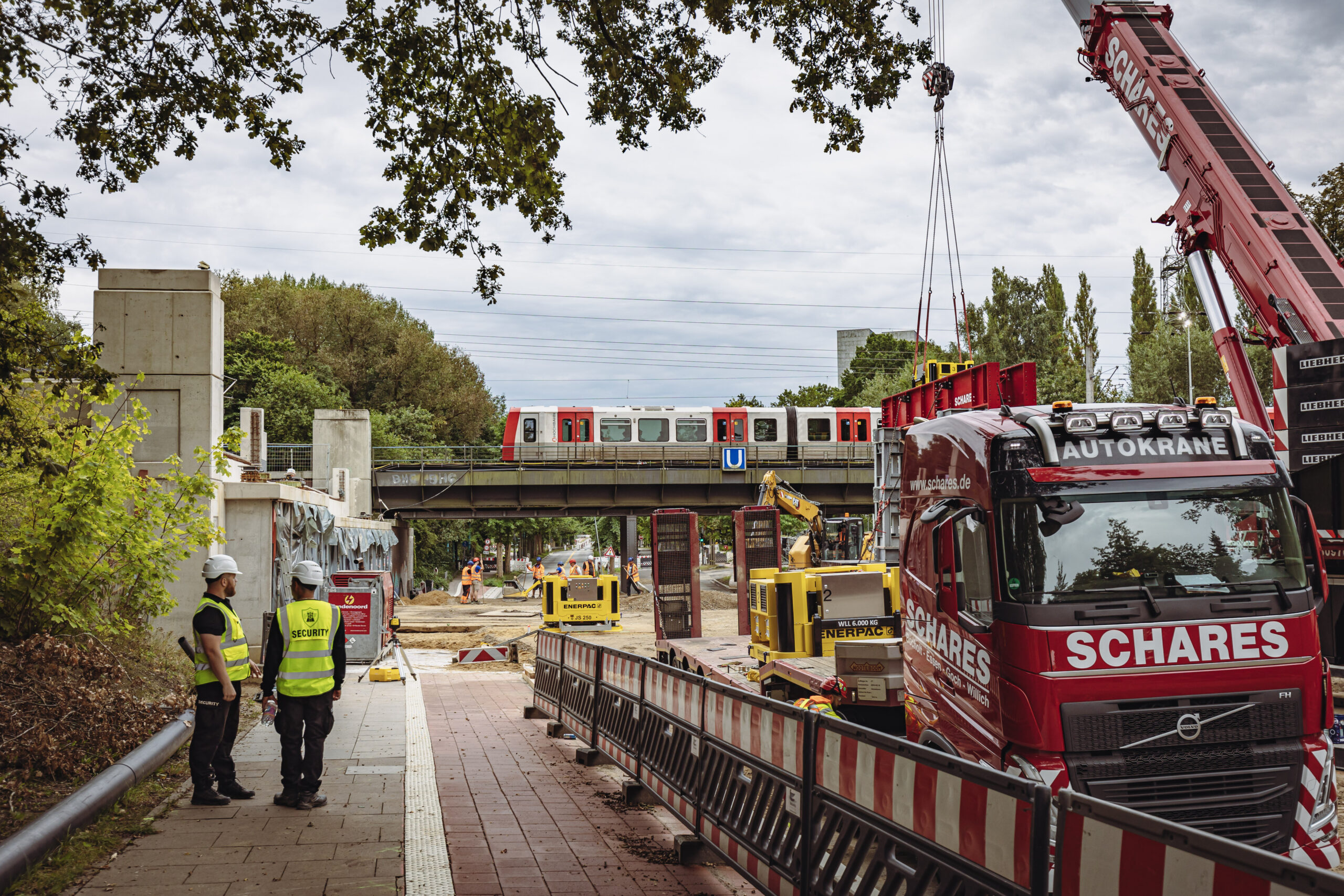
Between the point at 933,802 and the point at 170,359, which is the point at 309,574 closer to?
the point at 933,802

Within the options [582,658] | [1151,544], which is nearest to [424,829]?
[582,658]

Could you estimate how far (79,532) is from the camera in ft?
33.3

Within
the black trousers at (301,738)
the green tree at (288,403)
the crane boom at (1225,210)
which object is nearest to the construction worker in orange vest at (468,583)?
the green tree at (288,403)

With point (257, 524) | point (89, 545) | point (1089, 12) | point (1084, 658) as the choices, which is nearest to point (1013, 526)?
point (1084, 658)

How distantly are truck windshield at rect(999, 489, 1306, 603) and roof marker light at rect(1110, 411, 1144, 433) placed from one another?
444 millimetres

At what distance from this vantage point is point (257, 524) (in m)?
17.4

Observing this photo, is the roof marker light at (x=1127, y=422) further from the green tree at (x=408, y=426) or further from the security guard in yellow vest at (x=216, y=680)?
the green tree at (x=408, y=426)

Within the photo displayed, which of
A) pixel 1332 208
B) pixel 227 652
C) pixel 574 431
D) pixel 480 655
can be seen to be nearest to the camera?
pixel 227 652

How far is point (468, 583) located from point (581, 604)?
863 inches

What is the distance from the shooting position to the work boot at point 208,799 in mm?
8227

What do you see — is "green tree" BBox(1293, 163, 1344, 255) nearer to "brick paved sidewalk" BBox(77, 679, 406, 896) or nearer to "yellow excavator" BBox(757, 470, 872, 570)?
"yellow excavator" BBox(757, 470, 872, 570)

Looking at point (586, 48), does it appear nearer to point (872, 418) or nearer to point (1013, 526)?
point (1013, 526)

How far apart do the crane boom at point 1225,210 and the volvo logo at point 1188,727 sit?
7.14m

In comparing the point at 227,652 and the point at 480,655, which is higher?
the point at 227,652
